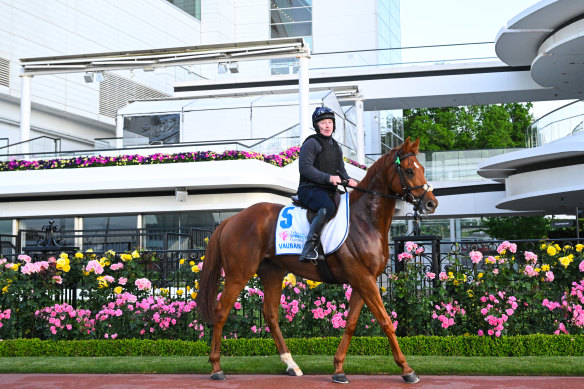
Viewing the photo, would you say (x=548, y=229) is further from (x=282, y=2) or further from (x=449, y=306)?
(x=449, y=306)

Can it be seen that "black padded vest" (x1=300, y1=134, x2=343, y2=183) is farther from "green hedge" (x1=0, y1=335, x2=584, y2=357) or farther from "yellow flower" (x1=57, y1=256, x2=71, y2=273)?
"yellow flower" (x1=57, y1=256, x2=71, y2=273)

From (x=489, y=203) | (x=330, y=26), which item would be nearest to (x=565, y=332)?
(x=489, y=203)

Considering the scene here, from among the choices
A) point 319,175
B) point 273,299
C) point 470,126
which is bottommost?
point 273,299

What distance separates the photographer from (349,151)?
32844 millimetres

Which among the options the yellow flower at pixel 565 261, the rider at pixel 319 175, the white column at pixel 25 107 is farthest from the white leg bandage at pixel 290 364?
the white column at pixel 25 107

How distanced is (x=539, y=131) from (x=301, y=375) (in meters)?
25.1

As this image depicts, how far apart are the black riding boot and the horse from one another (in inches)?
9.5

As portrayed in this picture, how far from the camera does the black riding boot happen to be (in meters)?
7.28

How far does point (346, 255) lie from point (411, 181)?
3.38 ft

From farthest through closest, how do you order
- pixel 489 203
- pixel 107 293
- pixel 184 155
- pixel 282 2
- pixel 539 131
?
pixel 282 2 < pixel 489 203 < pixel 539 131 < pixel 184 155 < pixel 107 293

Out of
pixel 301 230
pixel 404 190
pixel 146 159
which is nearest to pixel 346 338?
pixel 301 230

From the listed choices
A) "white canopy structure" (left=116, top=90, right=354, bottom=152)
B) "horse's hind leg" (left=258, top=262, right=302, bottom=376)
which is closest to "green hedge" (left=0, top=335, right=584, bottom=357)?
"horse's hind leg" (left=258, top=262, right=302, bottom=376)

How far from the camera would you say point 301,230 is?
7.61m

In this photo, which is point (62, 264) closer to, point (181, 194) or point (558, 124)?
point (181, 194)
